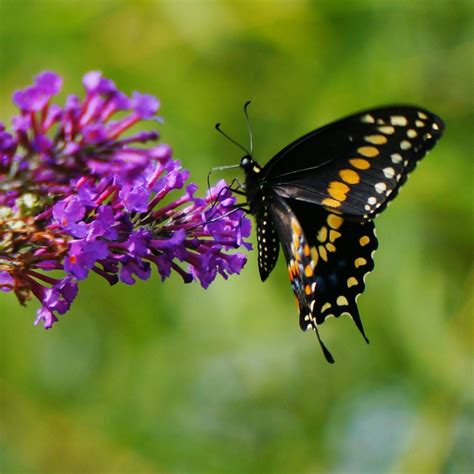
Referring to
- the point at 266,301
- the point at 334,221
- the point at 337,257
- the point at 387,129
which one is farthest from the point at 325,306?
the point at 266,301

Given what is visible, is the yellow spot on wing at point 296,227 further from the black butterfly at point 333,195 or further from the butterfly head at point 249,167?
the butterfly head at point 249,167

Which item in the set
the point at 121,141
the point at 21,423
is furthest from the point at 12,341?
the point at 121,141

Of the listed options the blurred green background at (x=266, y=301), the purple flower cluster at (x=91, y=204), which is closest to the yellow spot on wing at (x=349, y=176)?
the purple flower cluster at (x=91, y=204)

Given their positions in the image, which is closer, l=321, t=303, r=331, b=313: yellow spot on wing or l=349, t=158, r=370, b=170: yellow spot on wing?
l=349, t=158, r=370, b=170: yellow spot on wing

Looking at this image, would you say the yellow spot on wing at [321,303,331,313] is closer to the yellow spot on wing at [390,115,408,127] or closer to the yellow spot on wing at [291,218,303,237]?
the yellow spot on wing at [291,218,303,237]

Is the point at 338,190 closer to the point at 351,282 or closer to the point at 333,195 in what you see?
the point at 333,195

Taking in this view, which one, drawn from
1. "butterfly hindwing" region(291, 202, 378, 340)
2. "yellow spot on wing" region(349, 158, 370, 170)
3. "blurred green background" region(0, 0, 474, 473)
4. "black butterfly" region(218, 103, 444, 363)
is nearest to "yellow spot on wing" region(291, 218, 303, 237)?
"black butterfly" region(218, 103, 444, 363)
